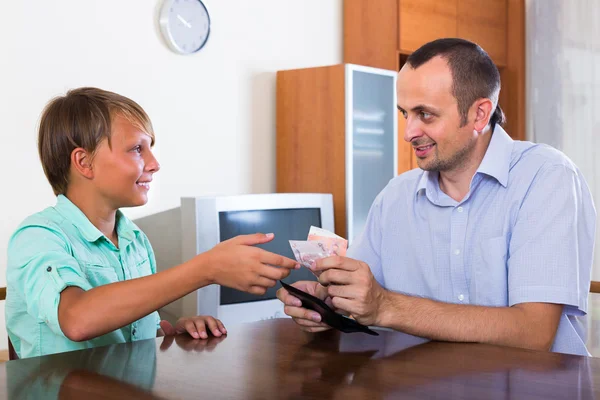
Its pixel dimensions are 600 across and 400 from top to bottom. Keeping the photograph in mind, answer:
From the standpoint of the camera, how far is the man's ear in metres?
2.00

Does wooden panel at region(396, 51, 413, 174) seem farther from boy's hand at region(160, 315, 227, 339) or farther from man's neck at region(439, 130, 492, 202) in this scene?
boy's hand at region(160, 315, 227, 339)

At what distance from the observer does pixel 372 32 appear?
4.58 m

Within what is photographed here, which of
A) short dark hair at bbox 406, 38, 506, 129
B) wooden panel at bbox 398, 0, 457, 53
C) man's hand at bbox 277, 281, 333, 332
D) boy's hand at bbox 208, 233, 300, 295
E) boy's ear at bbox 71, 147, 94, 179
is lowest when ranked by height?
man's hand at bbox 277, 281, 333, 332

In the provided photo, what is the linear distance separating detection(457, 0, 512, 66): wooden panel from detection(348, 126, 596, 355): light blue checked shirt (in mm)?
3325

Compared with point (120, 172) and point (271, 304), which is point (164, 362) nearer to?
point (120, 172)

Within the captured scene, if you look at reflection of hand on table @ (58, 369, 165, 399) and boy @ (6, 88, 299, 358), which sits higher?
boy @ (6, 88, 299, 358)

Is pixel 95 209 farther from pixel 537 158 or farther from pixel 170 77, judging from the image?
pixel 170 77

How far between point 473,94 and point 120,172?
0.91m

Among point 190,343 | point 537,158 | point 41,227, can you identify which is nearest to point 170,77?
point 41,227

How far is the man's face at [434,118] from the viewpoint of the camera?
6.43 feet

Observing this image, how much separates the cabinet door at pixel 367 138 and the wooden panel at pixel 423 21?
0.44 meters

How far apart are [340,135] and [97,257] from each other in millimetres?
2392

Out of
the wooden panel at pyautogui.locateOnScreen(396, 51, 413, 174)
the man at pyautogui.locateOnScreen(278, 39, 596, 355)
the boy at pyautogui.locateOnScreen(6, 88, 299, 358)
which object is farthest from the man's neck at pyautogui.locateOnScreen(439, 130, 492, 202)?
the wooden panel at pyautogui.locateOnScreen(396, 51, 413, 174)

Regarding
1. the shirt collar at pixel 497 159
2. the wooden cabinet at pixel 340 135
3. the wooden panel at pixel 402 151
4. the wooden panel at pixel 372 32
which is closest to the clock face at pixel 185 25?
the wooden cabinet at pixel 340 135
